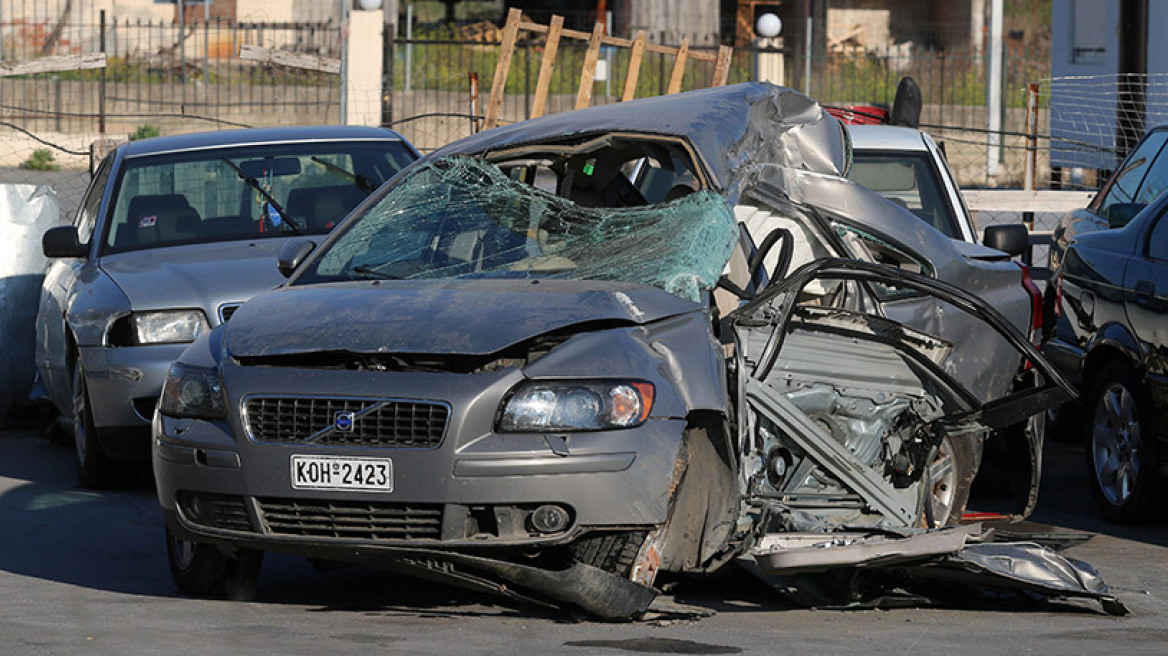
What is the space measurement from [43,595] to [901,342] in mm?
3345

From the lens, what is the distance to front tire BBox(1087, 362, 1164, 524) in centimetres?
804

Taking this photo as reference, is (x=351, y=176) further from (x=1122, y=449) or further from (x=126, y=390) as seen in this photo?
(x=1122, y=449)

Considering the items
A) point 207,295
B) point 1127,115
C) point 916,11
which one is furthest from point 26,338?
point 916,11

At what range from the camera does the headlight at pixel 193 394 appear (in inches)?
225

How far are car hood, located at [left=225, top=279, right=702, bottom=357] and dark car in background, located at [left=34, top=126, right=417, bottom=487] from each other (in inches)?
99.4

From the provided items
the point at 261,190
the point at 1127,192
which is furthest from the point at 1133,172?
the point at 261,190

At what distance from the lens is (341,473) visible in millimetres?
5426

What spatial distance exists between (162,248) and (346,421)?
438 centimetres

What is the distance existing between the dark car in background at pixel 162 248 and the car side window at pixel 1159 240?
410cm

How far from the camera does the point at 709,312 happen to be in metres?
6.01

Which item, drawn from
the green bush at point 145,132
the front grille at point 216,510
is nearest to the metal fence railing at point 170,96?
the green bush at point 145,132

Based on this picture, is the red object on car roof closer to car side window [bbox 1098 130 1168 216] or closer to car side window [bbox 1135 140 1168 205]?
car side window [bbox 1098 130 1168 216]

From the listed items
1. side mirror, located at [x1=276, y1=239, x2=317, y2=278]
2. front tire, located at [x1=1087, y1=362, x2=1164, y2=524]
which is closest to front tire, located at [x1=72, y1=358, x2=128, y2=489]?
side mirror, located at [x1=276, y1=239, x2=317, y2=278]

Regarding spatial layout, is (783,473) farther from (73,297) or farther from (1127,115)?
(1127,115)
